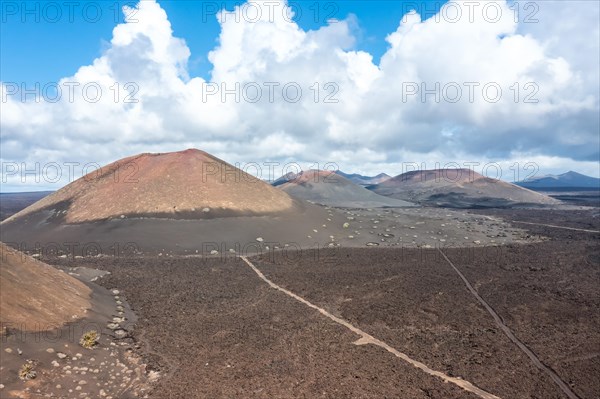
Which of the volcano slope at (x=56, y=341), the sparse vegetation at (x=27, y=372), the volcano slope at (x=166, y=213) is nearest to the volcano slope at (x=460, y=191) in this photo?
the volcano slope at (x=166, y=213)

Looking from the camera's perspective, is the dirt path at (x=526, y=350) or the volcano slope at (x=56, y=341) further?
the dirt path at (x=526, y=350)

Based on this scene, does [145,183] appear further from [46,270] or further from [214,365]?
[214,365]

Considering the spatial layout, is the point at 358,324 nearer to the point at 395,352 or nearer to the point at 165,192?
the point at 395,352

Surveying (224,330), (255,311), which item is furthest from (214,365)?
(255,311)

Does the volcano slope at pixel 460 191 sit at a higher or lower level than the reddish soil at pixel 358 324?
higher

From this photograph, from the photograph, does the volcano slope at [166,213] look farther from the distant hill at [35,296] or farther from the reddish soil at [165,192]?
the distant hill at [35,296]

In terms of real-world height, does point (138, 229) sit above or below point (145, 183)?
below
